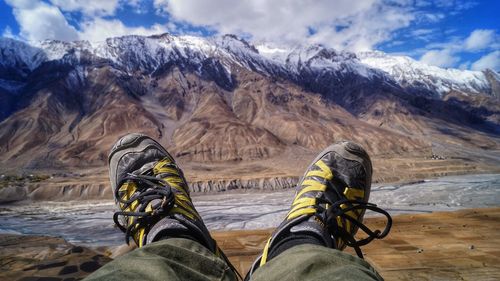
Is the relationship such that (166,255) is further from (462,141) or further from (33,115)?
(462,141)

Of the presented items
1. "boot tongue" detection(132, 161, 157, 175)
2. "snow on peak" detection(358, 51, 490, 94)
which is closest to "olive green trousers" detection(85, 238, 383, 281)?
"boot tongue" detection(132, 161, 157, 175)

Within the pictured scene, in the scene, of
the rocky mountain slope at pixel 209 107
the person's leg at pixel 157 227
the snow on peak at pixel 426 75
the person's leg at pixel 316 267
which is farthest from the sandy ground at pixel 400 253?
the snow on peak at pixel 426 75

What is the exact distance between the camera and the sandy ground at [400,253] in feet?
8.48

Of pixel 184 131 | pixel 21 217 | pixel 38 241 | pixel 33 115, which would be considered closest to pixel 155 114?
pixel 184 131

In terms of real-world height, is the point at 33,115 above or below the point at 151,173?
above

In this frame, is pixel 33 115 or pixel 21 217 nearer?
pixel 21 217

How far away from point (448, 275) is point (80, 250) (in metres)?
2.88

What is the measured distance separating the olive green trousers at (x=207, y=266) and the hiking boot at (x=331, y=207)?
39 cm

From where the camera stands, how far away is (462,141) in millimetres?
80812

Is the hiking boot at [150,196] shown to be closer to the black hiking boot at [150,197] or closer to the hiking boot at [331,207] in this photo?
the black hiking boot at [150,197]

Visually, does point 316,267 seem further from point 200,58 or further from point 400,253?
point 200,58

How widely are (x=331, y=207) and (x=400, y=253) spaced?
1415 millimetres

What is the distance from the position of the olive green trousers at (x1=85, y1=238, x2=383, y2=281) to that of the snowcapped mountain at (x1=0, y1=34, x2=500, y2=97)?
91090 millimetres

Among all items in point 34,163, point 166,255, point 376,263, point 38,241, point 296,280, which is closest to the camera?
point 296,280
